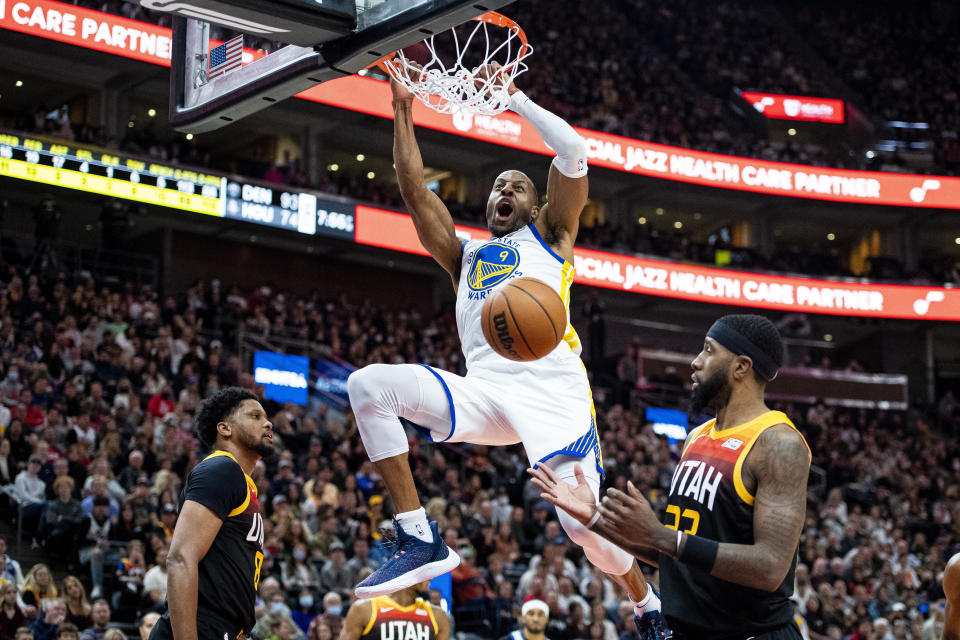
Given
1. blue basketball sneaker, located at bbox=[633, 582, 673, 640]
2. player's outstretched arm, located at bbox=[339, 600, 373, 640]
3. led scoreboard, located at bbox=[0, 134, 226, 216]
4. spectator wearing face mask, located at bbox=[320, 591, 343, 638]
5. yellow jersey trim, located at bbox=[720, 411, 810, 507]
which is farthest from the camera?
led scoreboard, located at bbox=[0, 134, 226, 216]

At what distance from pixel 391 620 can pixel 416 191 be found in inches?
149

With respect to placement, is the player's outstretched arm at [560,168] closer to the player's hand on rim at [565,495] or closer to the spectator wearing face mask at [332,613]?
the player's hand on rim at [565,495]

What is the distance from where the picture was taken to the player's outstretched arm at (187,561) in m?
4.96

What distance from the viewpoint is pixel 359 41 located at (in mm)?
5641

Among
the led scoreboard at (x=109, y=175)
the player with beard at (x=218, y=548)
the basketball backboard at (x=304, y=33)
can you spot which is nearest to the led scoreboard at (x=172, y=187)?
the led scoreboard at (x=109, y=175)

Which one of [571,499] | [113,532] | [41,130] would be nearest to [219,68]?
[571,499]

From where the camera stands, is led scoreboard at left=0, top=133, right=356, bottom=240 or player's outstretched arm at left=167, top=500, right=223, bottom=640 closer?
player's outstretched arm at left=167, top=500, right=223, bottom=640

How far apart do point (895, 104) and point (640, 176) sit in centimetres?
1075

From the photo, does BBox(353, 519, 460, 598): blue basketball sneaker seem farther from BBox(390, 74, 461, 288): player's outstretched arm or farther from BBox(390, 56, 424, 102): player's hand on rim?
BBox(390, 56, 424, 102): player's hand on rim

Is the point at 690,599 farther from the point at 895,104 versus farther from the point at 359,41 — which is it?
the point at 895,104

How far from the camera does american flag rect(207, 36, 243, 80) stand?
20.8ft

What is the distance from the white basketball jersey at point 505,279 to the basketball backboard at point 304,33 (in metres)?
1.19

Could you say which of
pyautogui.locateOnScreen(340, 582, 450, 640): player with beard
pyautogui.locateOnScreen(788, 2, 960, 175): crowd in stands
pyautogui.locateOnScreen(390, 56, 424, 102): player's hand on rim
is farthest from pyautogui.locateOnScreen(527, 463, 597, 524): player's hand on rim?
pyautogui.locateOnScreen(788, 2, 960, 175): crowd in stands

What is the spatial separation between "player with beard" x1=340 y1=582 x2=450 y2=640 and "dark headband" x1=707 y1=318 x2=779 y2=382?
186 inches
